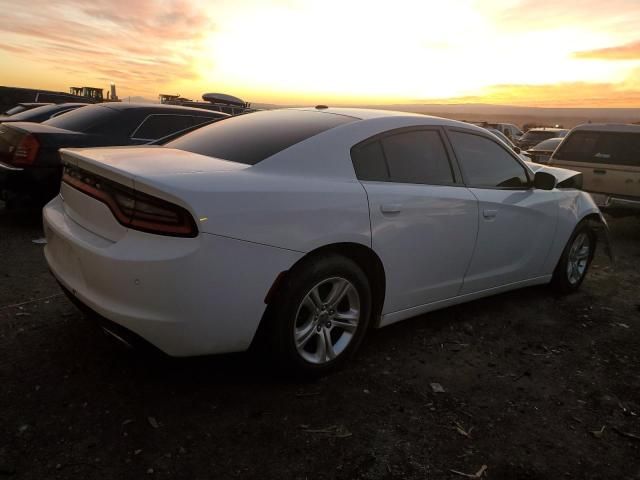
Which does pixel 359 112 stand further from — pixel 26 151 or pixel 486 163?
pixel 26 151

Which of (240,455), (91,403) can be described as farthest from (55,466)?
(240,455)

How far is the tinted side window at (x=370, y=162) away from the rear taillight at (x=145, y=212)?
45.0 inches

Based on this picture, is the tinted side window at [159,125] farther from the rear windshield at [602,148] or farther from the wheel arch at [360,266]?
the rear windshield at [602,148]

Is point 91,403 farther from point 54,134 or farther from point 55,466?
point 54,134

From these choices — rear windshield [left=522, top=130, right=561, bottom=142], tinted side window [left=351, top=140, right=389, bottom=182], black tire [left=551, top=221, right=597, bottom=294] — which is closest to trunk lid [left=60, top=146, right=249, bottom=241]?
tinted side window [left=351, top=140, right=389, bottom=182]

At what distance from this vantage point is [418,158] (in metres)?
3.37

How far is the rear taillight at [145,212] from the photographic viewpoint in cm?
227

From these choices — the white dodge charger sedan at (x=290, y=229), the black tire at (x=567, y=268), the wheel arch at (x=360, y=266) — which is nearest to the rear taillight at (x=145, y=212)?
the white dodge charger sedan at (x=290, y=229)

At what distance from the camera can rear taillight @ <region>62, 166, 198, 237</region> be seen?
2.27m

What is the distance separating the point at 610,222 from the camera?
31.2 ft

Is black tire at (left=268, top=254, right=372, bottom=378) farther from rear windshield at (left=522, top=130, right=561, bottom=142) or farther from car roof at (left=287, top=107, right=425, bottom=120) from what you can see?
rear windshield at (left=522, top=130, right=561, bottom=142)

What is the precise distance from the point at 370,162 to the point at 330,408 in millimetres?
1456

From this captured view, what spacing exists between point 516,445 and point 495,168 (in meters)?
2.19

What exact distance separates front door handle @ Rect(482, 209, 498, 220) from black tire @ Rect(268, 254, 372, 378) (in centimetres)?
119
